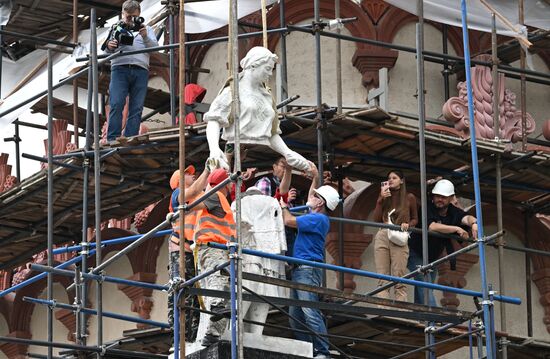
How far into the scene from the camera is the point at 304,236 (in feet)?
97.4

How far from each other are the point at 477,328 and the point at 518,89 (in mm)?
8316

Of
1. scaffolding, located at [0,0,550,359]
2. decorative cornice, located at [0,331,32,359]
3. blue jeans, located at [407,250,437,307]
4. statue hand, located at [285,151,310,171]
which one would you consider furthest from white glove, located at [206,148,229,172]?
decorative cornice, located at [0,331,32,359]

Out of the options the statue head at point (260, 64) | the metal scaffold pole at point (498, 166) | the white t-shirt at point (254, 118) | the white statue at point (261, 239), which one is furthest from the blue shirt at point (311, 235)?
the metal scaffold pole at point (498, 166)

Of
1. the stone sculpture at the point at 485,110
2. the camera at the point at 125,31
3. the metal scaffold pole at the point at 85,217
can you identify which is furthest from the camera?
the stone sculpture at the point at 485,110

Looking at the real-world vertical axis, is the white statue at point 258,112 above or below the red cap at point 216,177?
above

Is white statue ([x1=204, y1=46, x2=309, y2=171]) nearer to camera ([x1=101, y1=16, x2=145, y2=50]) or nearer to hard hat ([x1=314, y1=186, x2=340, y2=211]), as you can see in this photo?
hard hat ([x1=314, y1=186, x2=340, y2=211])

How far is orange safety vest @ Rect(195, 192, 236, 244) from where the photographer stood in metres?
28.2

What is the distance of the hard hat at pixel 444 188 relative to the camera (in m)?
33.0

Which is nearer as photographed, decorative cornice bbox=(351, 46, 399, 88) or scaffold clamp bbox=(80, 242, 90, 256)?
scaffold clamp bbox=(80, 242, 90, 256)

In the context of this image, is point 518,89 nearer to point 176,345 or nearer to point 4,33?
point 4,33

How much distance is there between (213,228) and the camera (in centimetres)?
2834

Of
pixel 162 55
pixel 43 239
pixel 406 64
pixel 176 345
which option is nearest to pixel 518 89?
pixel 406 64

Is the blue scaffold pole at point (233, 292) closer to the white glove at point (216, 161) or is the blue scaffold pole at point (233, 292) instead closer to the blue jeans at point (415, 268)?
the white glove at point (216, 161)

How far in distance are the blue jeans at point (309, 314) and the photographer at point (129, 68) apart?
4.78 m
